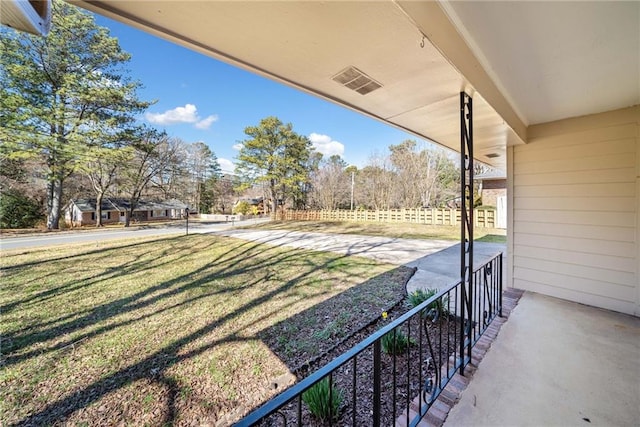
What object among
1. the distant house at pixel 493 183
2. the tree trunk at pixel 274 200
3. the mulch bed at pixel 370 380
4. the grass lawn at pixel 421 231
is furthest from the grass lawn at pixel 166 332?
the tree trunk at pixel 274 200

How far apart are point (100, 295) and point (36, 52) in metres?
12.9

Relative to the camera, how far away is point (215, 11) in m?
1.11

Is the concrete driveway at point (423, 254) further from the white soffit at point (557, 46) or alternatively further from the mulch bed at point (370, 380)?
the white soffit at point (557, 46)

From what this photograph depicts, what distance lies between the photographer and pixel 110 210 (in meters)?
20.9

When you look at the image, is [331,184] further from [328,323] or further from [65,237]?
[328,323]

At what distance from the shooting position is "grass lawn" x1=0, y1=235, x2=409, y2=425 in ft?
6.09

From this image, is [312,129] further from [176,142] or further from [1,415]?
[1,415]

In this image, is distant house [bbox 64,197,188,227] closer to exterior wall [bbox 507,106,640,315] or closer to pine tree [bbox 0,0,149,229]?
pine tree [bbox 0,0,149,229]

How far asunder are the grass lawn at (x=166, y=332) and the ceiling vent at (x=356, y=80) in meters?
2.39

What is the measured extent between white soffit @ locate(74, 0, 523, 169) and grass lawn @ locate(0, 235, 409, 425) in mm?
2398

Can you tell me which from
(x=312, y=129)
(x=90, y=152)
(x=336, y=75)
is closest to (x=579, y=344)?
(x=336, y=75)

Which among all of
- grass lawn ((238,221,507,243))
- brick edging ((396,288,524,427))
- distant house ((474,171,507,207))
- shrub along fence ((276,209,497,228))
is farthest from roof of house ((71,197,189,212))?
distant house ((474,171,507,207))

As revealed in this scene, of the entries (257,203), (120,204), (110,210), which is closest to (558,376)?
(120,204)

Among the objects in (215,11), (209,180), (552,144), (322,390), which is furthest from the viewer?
(209,180)
